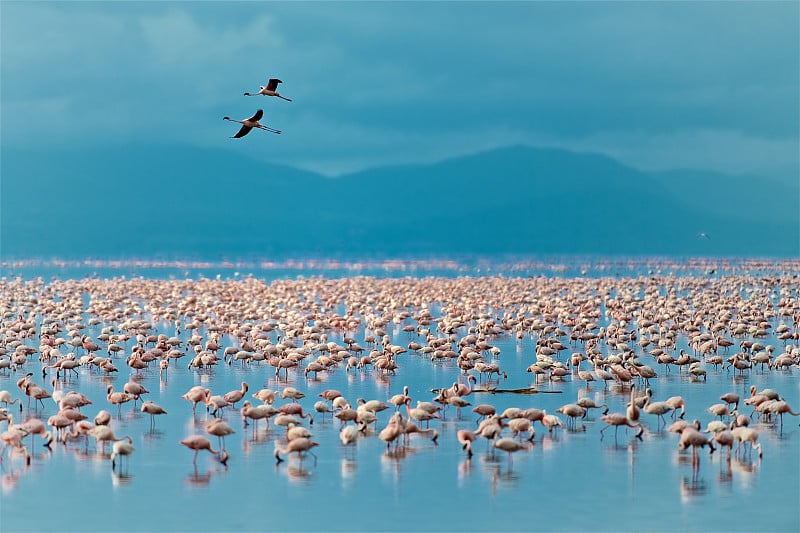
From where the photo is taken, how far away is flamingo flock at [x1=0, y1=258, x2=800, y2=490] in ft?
57.3

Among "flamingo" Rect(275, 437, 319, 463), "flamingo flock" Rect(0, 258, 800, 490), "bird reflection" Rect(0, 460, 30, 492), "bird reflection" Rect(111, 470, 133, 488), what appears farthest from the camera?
"flamingo flock" Rect(0, 258, 800, 490)

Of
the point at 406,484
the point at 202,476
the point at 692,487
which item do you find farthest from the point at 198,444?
the point at 692,487

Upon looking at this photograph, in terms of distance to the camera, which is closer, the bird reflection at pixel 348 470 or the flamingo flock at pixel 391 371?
the bird reflection at pixel 348 470

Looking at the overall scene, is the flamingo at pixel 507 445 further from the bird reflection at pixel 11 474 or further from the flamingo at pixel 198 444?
the bird reflection at pixel 11 474

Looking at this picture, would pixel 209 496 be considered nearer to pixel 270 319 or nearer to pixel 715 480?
pixel 715 480

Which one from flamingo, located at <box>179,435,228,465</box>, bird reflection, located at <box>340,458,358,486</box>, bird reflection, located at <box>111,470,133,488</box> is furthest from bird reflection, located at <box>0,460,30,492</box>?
bird reflection, located at <box>340,458,358,486</box>

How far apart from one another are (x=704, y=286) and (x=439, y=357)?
34961 millimetres

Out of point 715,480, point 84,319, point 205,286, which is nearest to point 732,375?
point 715,480

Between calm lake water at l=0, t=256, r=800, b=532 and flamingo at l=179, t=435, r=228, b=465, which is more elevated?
flamingo at l=179, t=435, r=228, b=465

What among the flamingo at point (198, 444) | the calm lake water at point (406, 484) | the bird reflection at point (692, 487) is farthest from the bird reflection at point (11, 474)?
the bird reflection at point (692, 487)

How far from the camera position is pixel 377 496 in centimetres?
1482

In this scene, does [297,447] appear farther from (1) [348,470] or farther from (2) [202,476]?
(2) [202,476]

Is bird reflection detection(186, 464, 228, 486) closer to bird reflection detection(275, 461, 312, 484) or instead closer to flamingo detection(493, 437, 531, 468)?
bird reflection detection(275, 461, 312, 484)

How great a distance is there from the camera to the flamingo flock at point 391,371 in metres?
17.5
